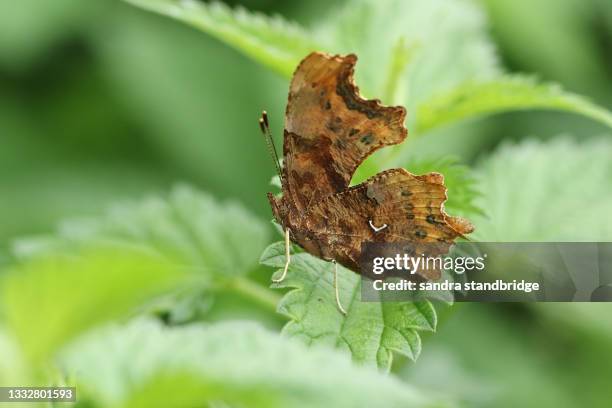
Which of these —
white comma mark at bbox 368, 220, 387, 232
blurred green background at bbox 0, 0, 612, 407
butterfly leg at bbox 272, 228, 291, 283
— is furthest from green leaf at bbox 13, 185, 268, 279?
blurred green background at bbox 0, 0, 612, 407

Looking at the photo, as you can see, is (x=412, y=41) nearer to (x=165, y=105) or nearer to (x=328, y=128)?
(x=328, y=128)

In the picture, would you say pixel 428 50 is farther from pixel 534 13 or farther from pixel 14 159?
pixel 14 159

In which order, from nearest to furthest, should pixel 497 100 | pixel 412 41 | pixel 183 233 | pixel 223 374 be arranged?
1. pixel 223 374
2. pixel 497 100
3. pixel 183 233
4. pixel 412 41

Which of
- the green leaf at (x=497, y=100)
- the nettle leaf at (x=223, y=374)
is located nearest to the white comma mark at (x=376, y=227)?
the green leaf at (x=497, y=100)

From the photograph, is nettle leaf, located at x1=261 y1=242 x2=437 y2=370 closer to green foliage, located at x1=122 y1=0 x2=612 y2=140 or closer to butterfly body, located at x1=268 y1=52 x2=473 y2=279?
butterfly body, located at x1=268 y1=52 x2=473 y2=279

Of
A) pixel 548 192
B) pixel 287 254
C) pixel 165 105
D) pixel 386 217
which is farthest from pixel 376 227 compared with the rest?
pixel 165 105

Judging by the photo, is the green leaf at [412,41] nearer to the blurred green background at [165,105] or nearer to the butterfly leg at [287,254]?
the butterfly leg at [287,254]
